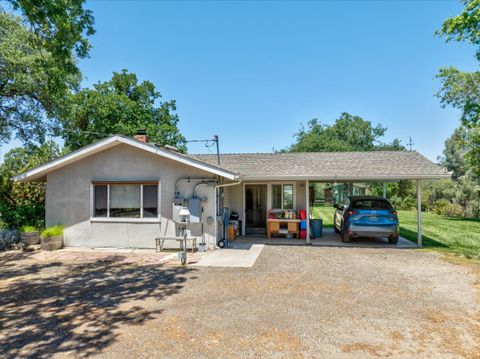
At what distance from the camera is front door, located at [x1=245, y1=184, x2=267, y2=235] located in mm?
14164

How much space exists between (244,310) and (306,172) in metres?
6.94

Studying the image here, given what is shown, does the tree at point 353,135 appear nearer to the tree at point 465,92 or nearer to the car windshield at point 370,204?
the tree at point 465,92

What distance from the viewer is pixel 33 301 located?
5.73 metres

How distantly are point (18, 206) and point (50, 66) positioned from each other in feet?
19.2

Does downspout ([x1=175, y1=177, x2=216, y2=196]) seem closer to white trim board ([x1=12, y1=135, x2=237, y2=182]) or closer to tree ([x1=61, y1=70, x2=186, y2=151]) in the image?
white trim board ([x1=12, y1=135, x2=237, y2=182])

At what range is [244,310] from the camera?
16.9 feet

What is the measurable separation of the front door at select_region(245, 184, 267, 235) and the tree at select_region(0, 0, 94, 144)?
8543mm

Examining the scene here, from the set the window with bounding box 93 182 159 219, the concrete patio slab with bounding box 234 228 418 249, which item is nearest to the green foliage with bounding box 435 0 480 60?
the concrete patio slab with bounding box 234 228 418 249

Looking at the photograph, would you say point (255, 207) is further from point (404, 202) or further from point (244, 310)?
point (404, 202)

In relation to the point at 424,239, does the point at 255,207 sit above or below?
above

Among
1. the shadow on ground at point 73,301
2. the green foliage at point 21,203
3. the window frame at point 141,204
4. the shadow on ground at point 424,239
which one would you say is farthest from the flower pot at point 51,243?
the shadow on ground at point 424,239

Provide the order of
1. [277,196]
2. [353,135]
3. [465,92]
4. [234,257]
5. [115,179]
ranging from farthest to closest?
[353,135] < [465,92] < [277,196] < [115,179] < [234,257]

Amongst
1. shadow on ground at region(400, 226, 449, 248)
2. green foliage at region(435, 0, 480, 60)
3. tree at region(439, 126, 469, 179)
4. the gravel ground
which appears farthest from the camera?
tree at region(439, 126, 469, 179)

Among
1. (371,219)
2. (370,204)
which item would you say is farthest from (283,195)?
(371,219)
